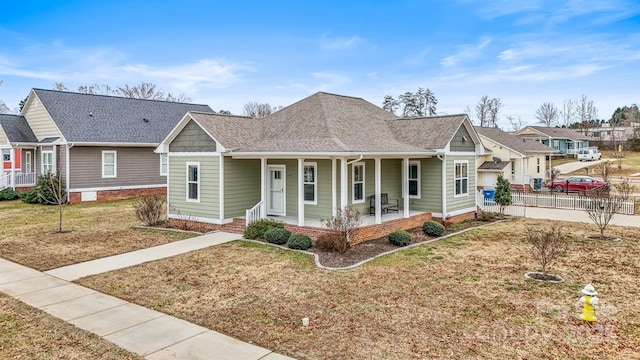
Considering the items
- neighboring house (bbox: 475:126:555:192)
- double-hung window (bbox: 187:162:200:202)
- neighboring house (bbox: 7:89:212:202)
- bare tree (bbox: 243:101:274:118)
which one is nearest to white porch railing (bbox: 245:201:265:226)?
double-hung window (bbox: 187:162:200:202)

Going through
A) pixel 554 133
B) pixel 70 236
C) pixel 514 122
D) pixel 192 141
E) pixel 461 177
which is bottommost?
pixel 70 236

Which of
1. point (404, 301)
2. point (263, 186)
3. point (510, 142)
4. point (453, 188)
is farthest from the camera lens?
point (510, 142)

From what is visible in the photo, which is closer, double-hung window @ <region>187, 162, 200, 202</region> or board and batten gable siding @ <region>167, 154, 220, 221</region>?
board and batten gable siding @ <region>167, 154, 220, 221</region>

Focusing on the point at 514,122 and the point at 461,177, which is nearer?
the point at 461,177

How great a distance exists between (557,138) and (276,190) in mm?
50857

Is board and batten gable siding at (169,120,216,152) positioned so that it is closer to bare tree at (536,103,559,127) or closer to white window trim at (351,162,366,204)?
white window trim at (351,162,366,204)

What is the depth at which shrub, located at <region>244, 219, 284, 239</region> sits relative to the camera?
13.9 m

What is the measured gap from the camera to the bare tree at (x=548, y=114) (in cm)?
8681

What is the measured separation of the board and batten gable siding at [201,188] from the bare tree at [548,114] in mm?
88704

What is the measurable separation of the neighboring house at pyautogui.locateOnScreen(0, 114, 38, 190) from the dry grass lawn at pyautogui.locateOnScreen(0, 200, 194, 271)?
5.88 m

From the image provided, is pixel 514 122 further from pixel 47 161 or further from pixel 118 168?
pixel 47 161

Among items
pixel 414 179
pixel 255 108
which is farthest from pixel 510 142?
pixel 255 108

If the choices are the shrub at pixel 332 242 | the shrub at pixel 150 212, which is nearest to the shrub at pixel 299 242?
the shrub at pixel 332 242

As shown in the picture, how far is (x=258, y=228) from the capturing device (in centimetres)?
1404
